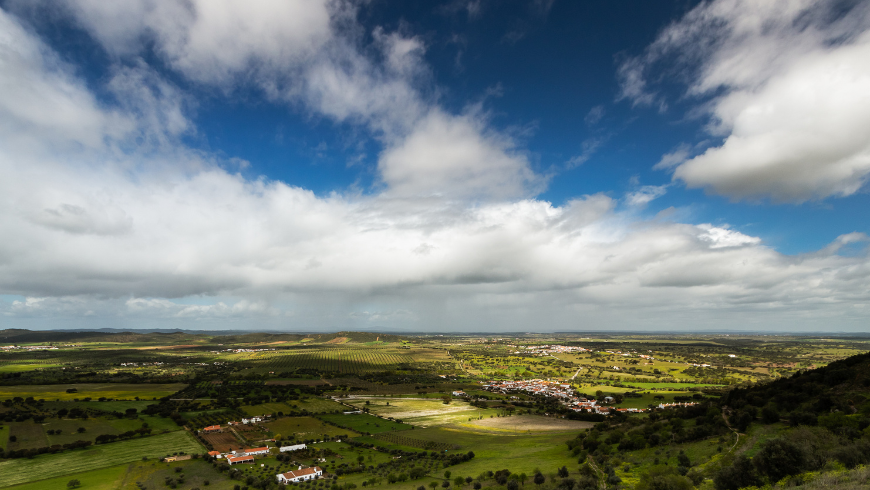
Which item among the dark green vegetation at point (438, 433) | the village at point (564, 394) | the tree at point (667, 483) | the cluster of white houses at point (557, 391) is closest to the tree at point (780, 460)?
the dark green vegetation at point (438, 433)

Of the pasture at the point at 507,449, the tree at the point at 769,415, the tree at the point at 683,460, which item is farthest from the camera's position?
the pasture at the point at 507,449

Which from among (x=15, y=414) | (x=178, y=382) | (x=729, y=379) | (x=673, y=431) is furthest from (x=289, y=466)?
(x=729, y=379)

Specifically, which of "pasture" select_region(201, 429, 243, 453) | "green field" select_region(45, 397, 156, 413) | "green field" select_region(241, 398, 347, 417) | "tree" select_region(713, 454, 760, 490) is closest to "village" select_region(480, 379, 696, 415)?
"green field" select_region(241, 398, 347, 417)

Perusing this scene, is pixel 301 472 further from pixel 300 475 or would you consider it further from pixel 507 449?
pixel 507 449

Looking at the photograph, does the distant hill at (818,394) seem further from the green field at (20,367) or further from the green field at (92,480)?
the green field at (20,367)

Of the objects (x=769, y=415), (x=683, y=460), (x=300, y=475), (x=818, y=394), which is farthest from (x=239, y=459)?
(x=818, y=394)

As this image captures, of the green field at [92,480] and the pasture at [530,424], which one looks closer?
the green field at [92,480]
